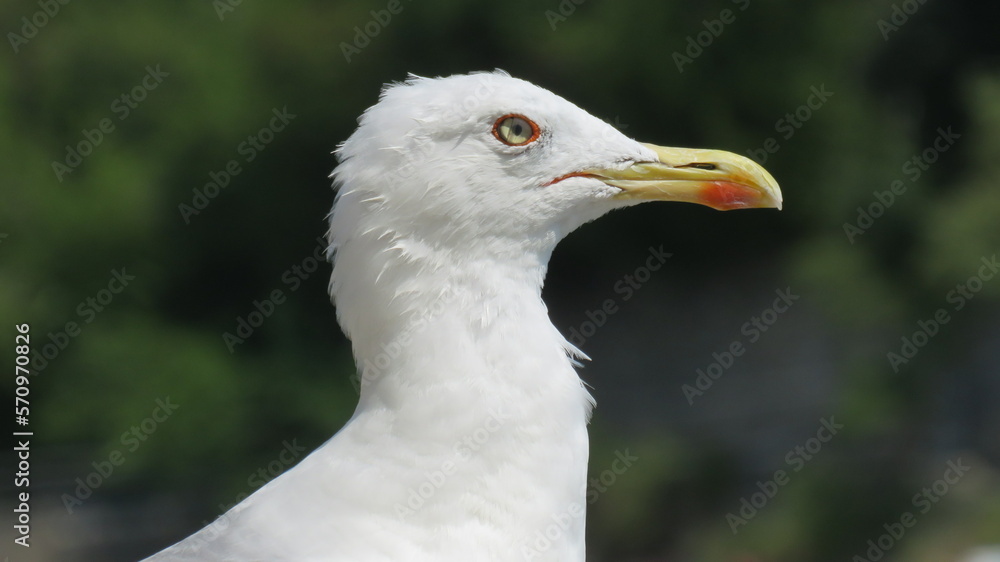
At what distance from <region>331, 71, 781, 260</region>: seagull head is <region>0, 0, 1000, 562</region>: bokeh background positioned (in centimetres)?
235

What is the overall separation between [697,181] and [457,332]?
17.0 inches

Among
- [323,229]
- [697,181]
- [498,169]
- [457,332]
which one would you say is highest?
[697,181]

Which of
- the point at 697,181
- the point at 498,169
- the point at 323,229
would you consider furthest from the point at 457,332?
the point at 323,229

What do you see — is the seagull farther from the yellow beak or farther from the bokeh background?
the bokeh background

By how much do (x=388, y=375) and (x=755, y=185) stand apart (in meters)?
0.59

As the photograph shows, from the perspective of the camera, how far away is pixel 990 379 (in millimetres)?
4840

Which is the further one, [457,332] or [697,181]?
[697,181]

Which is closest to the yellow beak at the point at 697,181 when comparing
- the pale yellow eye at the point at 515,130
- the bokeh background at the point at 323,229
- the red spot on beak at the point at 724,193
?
the red spot on beak at the point at 724,193

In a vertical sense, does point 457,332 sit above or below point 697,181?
below

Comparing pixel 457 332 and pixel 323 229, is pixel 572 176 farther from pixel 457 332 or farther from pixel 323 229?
pixel 323 229

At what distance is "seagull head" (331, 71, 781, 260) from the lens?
4.54 ft

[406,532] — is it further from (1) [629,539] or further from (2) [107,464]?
(1) [629,539]

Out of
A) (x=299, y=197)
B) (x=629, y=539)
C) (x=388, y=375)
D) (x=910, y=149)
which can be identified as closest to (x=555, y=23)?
A: (x=299, y=197)

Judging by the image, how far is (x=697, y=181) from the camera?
1.51 meters
